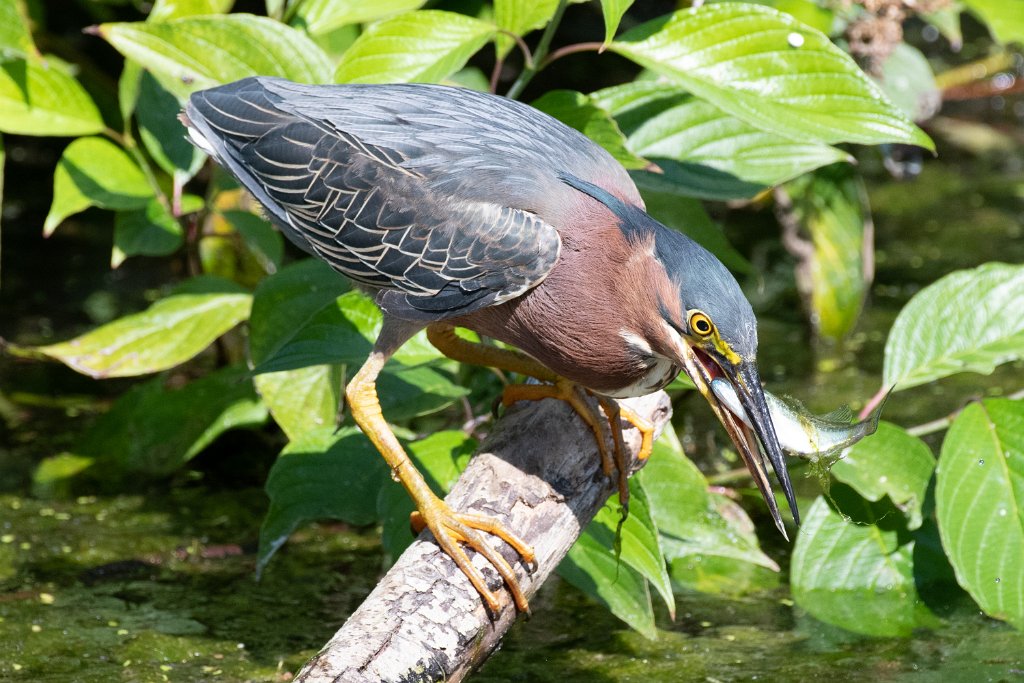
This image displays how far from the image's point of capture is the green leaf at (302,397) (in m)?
3.93

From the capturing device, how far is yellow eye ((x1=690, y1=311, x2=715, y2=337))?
8.23 feet

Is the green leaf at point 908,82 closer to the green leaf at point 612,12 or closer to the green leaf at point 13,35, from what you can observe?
the green leaf at point 612,12

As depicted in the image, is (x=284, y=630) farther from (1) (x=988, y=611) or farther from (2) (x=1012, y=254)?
(2) (x=1012, y=254)

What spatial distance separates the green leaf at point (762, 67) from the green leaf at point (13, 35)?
2.06 metres

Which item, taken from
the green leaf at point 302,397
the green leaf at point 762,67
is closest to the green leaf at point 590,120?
the green leaf at point 762,67

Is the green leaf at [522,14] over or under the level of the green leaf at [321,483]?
over

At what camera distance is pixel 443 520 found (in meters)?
2.66

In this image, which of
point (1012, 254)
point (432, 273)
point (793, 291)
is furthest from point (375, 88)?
point (1012, 254)

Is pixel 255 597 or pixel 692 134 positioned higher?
pixel 692 134

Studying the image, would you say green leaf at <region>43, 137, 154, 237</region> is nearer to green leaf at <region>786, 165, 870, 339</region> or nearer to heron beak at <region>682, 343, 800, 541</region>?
heron beak at <region>682, 343, 800, 541</region>

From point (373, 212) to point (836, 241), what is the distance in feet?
9.36

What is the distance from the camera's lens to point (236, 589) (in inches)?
150

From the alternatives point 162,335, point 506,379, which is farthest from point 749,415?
point 162,335

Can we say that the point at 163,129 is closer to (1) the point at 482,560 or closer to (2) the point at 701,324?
(1) the point at 482,560
